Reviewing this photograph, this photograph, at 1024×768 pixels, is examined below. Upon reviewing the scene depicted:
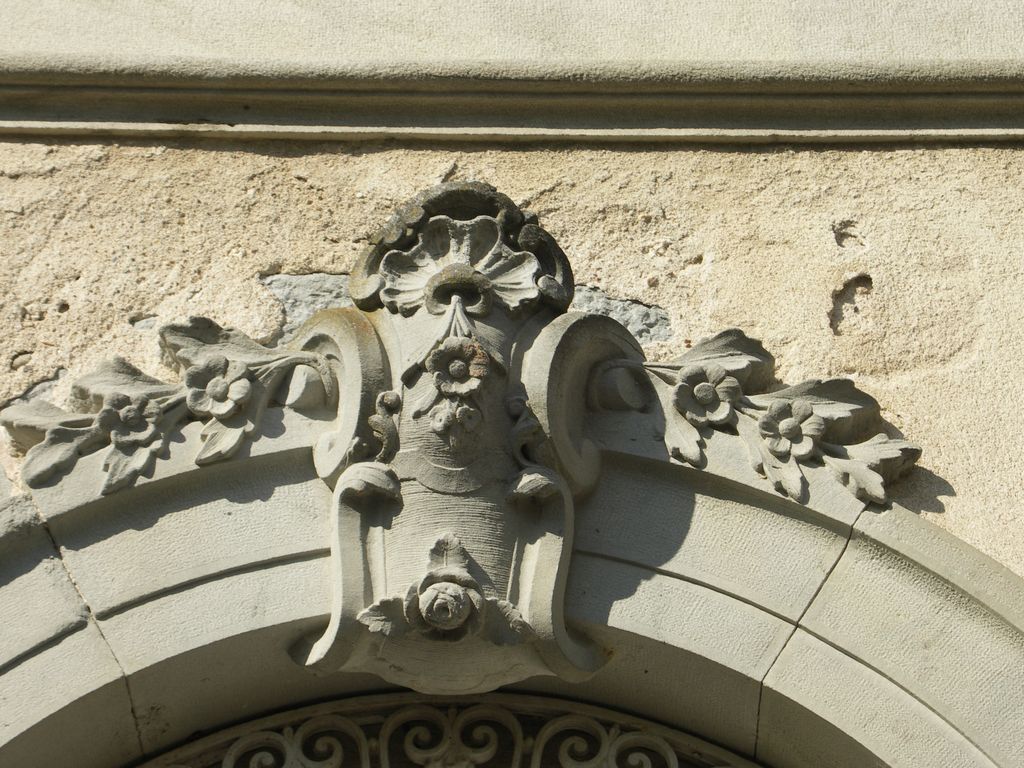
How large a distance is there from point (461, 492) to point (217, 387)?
51 cm

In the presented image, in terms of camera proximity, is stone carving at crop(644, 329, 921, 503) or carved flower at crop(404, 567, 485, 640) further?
stone carving at crop(644, 329, 921, 503)

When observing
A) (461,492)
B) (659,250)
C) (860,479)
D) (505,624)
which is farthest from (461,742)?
(659,250)

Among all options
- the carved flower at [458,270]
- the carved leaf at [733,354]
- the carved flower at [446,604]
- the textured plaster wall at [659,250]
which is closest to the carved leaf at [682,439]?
the carved leaf at [733,354]

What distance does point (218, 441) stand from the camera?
287cm

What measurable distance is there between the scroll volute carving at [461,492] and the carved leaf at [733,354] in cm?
21

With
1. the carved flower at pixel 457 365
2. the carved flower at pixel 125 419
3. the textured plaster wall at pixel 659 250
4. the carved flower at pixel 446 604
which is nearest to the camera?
the carved flower at pixel 446 604

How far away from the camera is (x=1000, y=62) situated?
3.46 m

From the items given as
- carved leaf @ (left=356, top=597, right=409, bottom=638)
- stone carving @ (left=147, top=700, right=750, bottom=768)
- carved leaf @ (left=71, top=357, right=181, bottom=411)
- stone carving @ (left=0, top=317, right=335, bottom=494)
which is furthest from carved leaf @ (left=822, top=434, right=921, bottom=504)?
carved leaf @ (left=71, top=357, right=181, bottom=411)

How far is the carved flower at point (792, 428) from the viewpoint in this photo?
291 cm

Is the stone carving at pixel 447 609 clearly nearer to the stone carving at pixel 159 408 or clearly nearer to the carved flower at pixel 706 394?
the stone carving at pixel 159 408

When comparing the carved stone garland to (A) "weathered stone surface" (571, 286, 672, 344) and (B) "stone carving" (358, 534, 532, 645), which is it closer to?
(B) "stone carving" (358, 534, 532, 645)

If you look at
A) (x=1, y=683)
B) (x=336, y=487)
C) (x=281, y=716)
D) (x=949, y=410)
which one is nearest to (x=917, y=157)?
(x=949, y=410)

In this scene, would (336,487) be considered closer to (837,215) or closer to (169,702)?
(169,702)

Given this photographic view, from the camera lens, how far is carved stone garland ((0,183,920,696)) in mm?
2758
